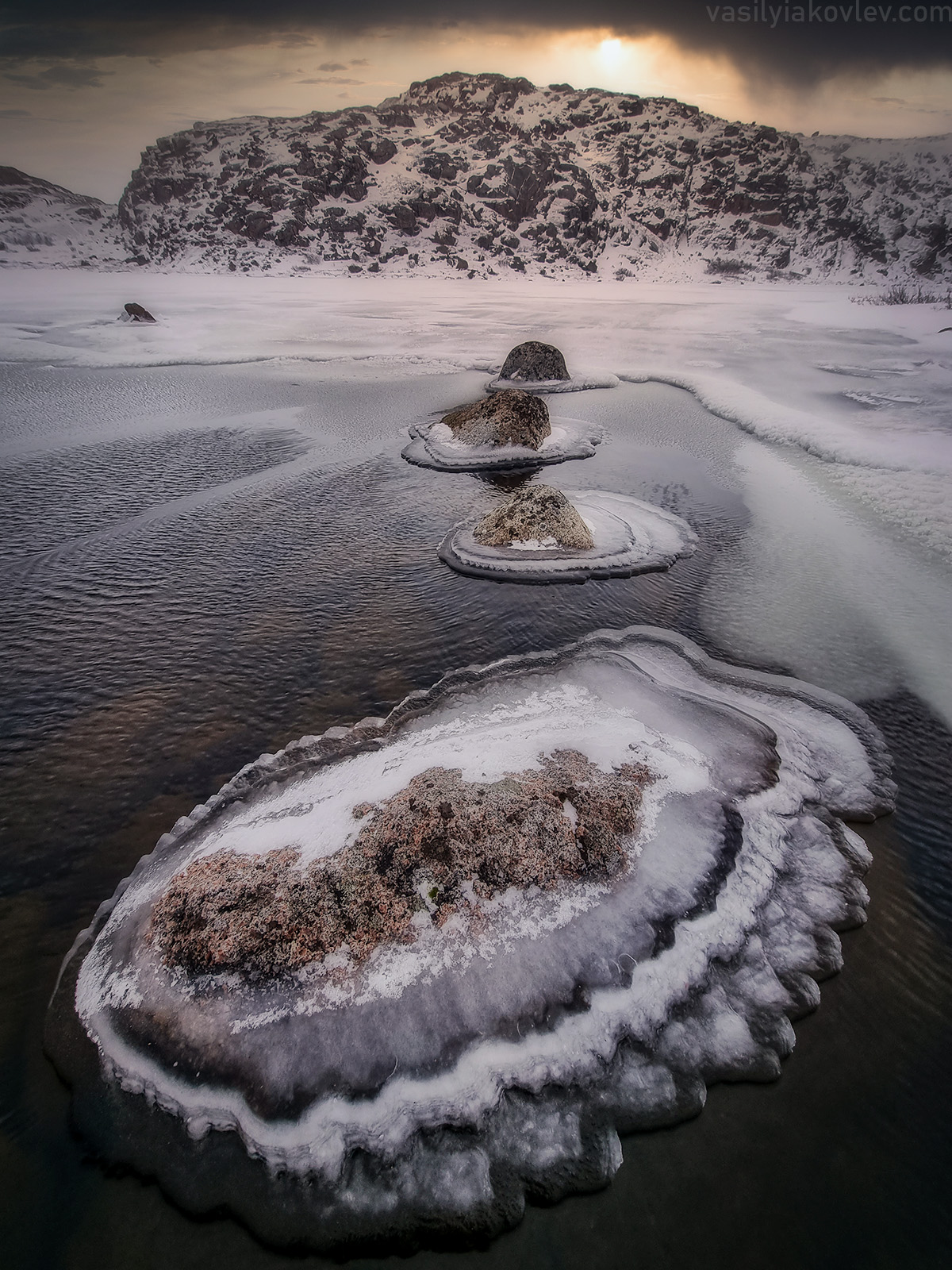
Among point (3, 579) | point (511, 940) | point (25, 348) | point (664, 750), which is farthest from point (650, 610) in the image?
point (25, 348)

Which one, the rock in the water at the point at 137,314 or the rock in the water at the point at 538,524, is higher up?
the rock in the water at the point at 137,314

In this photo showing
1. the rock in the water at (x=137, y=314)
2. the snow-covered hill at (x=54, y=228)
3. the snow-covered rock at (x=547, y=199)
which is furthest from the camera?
the snow-covered hill at (x=54, y=228)

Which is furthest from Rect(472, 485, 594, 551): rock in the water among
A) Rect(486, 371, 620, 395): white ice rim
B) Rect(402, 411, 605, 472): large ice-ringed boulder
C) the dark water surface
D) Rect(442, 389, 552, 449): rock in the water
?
Rect(486, 371, 620, 395): white ice rim

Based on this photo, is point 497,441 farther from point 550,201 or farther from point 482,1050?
point 550,201

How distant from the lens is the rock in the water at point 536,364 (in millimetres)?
13977

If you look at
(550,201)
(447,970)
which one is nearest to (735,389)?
(447,970)

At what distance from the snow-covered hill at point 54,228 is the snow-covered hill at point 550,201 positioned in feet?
11.2

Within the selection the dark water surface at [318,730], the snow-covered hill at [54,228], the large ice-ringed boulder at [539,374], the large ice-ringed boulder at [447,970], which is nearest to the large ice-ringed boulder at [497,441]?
the dark water surface at [318,730]

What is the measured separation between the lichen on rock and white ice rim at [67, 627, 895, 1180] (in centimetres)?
41

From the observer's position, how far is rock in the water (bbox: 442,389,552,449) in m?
9.68

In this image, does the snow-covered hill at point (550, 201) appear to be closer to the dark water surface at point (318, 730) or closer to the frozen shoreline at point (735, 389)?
the frozen shoreline at point (735, 389)

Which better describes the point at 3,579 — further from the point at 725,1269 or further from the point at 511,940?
the point at 725,1269

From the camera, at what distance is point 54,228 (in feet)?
248

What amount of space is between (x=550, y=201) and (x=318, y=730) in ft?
271
